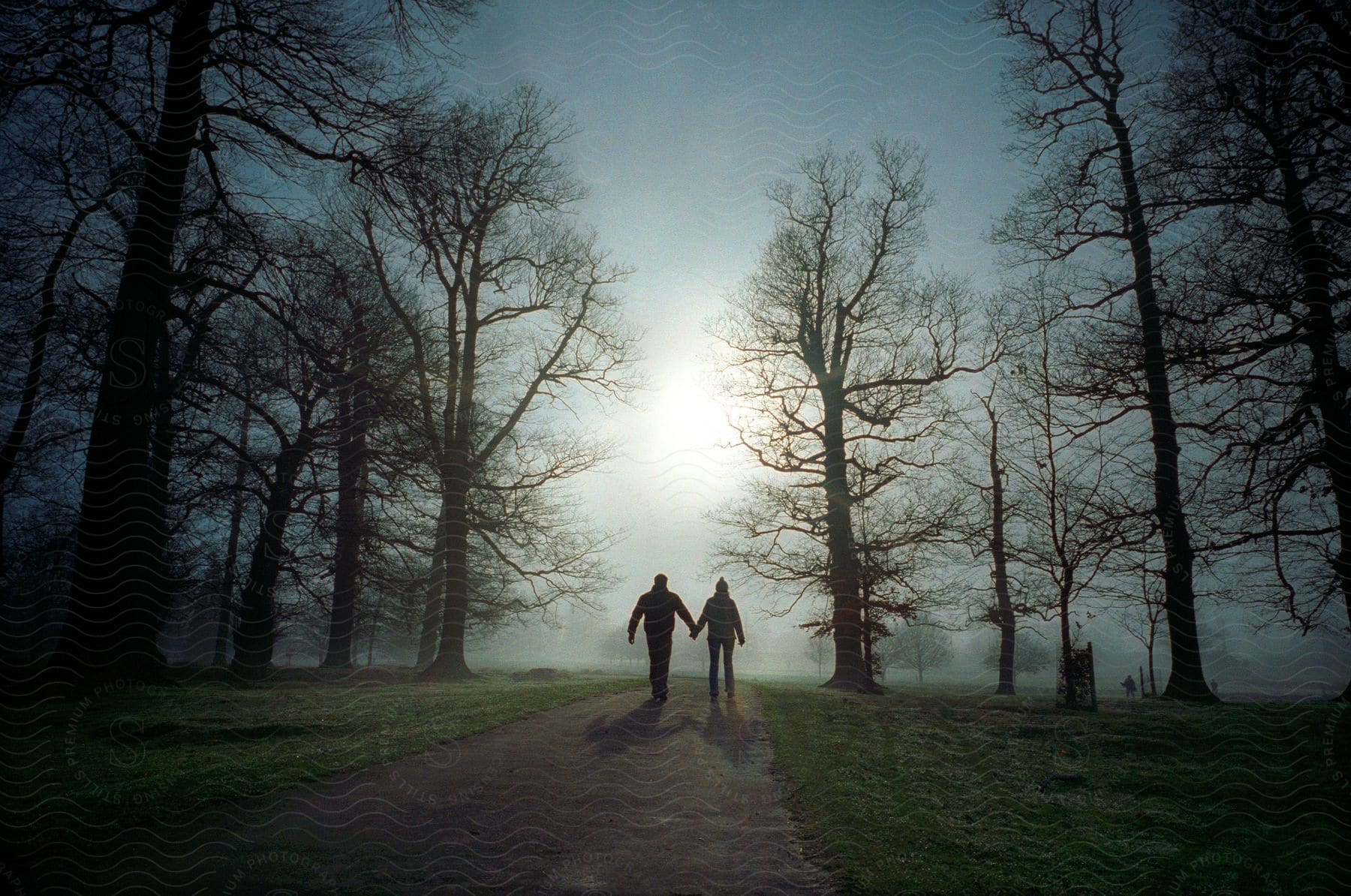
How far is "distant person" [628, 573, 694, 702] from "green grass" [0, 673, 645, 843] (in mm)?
2178

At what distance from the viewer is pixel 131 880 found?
249 cm

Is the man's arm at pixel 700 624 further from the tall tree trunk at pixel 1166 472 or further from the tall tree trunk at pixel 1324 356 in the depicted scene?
the tall tree trunk at pixel 1324 356

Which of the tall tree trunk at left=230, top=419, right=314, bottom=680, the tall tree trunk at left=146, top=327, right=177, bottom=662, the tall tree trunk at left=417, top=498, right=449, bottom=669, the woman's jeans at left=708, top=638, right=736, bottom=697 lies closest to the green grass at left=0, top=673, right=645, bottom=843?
the tall tree trunk at left=146, top=327, right=177, bottom=662

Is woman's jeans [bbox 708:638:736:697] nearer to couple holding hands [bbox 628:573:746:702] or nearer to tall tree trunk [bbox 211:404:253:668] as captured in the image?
couple holding hands [bbox 628:573:746:702]

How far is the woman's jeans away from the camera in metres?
10.0

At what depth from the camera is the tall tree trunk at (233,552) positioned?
1380 cm

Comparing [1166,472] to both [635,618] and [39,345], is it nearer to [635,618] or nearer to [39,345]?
[635,618]

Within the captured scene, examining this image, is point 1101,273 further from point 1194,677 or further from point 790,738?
point 790,738

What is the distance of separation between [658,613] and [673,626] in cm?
41

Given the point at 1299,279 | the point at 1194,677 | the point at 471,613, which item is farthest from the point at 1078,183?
the point at 471,613

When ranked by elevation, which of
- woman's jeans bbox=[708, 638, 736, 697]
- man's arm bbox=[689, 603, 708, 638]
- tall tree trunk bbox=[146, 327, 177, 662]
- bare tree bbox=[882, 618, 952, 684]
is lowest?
bare tree bbox=[882, 618, 952, 684]

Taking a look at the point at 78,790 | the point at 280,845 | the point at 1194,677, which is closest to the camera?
the point at 280,845

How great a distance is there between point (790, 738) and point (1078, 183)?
922 centimetres

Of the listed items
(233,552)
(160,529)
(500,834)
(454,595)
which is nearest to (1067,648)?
(500,834)
